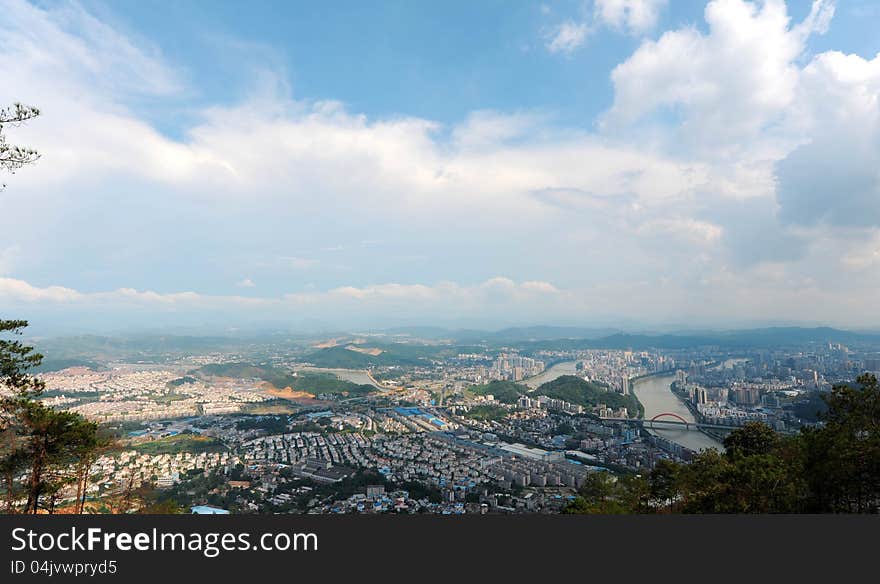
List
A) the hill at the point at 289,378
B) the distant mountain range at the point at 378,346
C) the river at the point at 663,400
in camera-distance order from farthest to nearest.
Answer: the distant mountain range at the point at 378,346 < the hill at the point at 289,378 < the river at the point at 663,400

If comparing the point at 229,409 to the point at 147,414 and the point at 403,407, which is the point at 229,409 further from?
the point at 403,407

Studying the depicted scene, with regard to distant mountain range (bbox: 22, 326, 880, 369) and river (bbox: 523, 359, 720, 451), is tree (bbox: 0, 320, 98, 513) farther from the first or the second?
distant mountain range (bbox: 22, 326, 880, 369)

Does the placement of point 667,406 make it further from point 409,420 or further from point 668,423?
point 409,420

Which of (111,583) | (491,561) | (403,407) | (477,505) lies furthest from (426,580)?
(403,407)

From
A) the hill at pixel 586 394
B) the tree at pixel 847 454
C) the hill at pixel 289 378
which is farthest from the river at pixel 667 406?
the hill at pixel 289 378

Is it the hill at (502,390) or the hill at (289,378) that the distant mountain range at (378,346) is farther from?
the hill at (502,390)

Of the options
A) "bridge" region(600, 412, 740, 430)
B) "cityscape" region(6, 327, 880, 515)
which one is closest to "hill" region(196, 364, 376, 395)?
"cityscape" region(6, 327, 880, 515)

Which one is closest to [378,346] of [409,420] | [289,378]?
[289,378]
